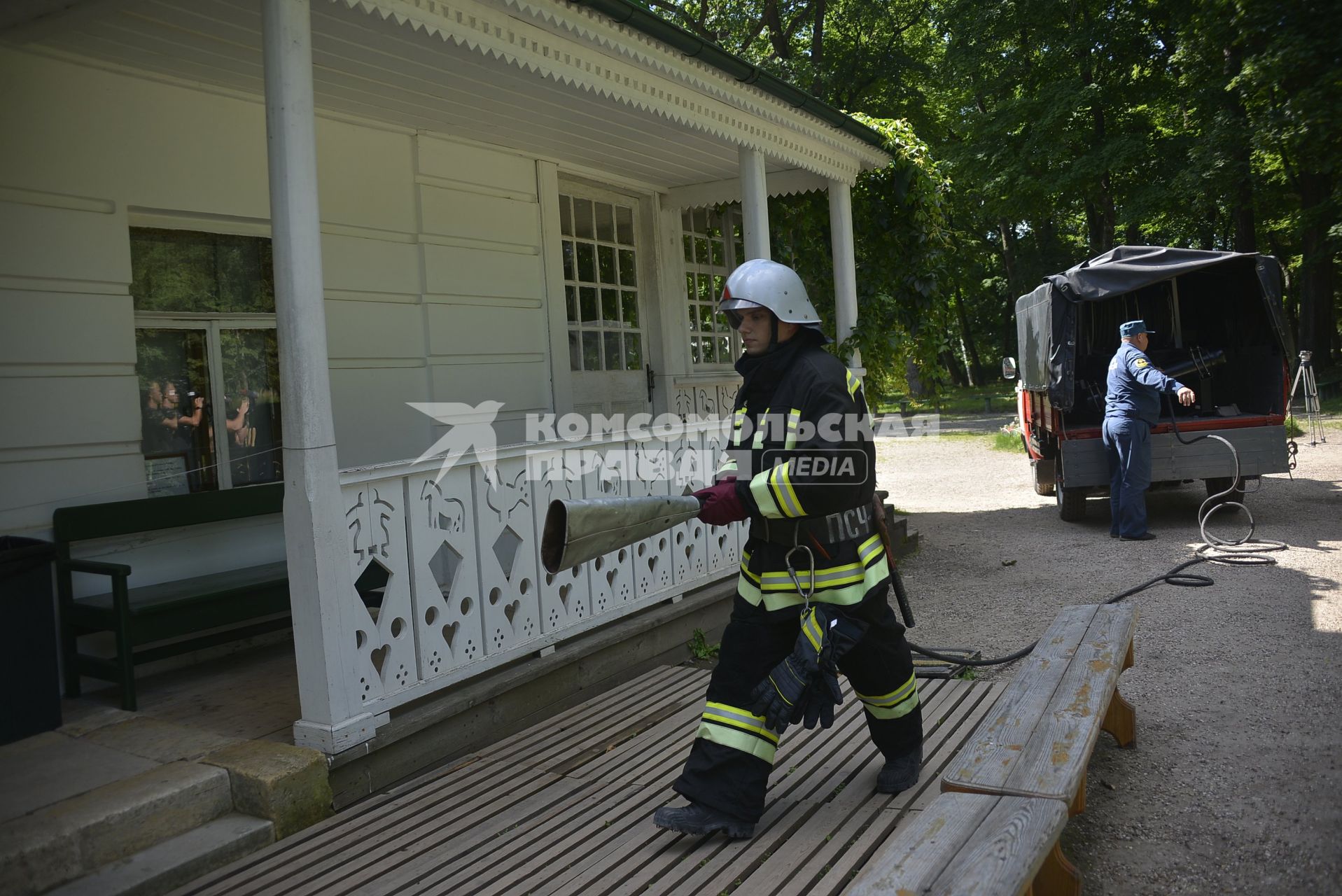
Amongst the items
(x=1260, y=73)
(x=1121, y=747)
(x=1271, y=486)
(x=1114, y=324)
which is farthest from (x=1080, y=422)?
(x=1260, y=73)

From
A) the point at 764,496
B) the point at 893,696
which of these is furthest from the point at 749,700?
the point at 764,496

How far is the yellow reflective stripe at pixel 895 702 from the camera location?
3.50m

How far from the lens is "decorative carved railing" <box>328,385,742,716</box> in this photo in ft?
12.9

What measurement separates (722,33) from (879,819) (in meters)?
24.0

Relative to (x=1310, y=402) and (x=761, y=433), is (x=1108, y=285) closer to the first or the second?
(x=1310, y=402)

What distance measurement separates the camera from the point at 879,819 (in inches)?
134

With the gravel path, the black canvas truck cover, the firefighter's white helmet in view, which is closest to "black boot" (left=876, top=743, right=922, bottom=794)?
the gravel path

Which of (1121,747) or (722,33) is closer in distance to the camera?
(1121,747)

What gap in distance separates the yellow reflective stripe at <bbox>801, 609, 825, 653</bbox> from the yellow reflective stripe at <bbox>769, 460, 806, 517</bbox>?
37 centimetres

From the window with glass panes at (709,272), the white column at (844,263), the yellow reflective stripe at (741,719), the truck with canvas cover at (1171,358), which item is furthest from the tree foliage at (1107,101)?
the yellow reflective stripe at (741,719)

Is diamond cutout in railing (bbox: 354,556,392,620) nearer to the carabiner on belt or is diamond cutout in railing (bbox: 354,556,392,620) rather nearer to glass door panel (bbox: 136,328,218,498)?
glass door panel (bbox: 136,328,218,498)

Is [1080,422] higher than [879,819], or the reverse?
[1080,422]

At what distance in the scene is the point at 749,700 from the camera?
327 cm

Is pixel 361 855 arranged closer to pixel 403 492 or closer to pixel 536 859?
pixel 536 859
